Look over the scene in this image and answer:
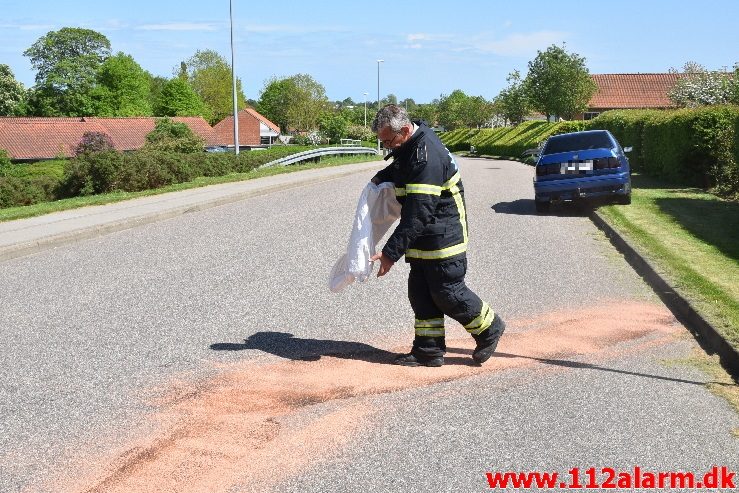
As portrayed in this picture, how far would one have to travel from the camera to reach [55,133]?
75.3 m

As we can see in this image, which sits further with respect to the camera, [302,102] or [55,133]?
[302,102]

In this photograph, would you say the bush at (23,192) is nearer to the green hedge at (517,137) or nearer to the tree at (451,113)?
the green hedge at (517,137)

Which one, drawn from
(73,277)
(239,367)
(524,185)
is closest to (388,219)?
(239,367)

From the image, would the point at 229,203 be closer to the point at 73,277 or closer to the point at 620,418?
the point at 73,277

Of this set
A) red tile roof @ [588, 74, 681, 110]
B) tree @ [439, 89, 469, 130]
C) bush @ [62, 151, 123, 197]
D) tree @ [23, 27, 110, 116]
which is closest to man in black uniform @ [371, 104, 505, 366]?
bush @ [62, 151, 123, 197]

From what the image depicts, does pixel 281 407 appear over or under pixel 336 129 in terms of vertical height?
under

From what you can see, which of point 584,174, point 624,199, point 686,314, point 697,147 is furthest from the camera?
point 697,147

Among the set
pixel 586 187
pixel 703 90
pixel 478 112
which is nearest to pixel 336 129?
pixel 478 112

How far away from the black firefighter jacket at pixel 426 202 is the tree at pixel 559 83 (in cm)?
5892

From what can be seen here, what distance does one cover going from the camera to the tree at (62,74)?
9331cm

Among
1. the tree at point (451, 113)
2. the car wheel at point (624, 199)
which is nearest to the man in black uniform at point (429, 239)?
the car wheel at point (624, 199)

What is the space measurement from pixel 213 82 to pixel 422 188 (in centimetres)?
12733

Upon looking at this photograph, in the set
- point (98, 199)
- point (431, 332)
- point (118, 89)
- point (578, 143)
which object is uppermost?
→ point (118, 89)

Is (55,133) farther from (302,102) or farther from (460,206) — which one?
(460,206)
